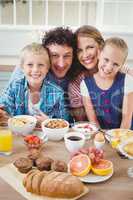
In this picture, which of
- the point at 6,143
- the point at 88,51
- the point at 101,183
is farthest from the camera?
the point at 88,51

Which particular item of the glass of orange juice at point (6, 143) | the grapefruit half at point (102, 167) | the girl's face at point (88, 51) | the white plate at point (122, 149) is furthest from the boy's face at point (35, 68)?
the grapefruit half at point (102, 167)

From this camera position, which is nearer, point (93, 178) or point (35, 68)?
point (93, 178)

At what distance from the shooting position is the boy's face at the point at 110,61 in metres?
2.29

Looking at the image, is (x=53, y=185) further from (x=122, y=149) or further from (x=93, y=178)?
(x=122, y=149)

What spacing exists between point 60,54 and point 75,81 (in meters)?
0.20

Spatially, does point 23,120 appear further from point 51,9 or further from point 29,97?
point 51,9

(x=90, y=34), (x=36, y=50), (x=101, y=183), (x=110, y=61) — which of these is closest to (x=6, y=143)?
(x=101, y=183)

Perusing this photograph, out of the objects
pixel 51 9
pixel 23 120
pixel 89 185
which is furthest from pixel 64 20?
pixel 89 185

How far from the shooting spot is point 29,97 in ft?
7.77

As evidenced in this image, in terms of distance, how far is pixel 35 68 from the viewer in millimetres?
2326

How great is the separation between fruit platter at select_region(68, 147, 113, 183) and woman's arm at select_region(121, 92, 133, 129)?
0.81 meters

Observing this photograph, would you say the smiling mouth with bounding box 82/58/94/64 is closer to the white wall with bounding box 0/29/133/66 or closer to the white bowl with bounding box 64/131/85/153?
the white bowl with bounding box 64/131/85/153

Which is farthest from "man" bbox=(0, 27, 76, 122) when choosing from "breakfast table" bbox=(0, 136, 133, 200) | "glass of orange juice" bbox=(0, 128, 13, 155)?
"glass of orange juice" bbox=(0, 128, 13, 155)

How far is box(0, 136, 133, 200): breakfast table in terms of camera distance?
1.37 meters
